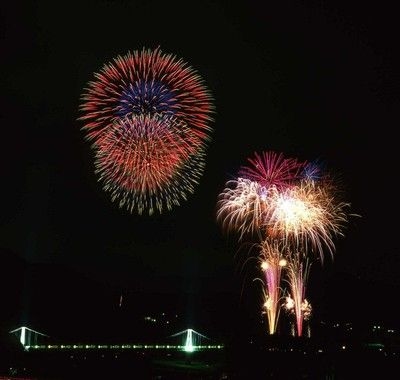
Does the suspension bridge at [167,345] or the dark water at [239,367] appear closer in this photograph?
the dark water at [239,367]

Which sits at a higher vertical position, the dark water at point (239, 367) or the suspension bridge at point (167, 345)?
the suspension bridge at point (167, 345)

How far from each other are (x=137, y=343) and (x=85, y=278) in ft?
176

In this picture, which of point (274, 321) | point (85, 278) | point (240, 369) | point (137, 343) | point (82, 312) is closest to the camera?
point (240, 369)

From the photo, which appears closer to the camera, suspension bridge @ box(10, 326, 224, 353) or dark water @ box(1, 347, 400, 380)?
dark water @ box(1, 347, 400, 380)

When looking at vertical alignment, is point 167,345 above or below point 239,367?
above

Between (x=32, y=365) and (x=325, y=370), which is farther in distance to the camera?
(x=325, y=370)

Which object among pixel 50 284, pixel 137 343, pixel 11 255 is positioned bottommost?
pixel 137 343

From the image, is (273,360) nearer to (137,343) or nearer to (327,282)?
(137,343)

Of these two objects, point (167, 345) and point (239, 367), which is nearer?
point (239, 367)

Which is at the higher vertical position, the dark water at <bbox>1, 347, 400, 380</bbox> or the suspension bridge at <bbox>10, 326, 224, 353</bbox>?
the suspension bridge at <bbox>10, 326, 224, 353</bbox>

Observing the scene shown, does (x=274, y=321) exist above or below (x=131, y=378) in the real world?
above

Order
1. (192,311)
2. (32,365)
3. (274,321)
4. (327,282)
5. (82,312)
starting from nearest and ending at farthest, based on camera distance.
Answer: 1. (32,365)
2. (274,321)
3. (82,312)
4. (192,311)
5. (327,282)

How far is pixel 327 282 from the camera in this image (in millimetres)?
75938

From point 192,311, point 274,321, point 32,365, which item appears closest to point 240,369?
point 32,365
